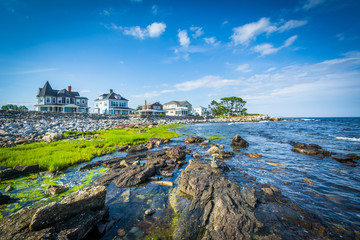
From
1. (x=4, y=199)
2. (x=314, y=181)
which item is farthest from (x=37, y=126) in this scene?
(x=314, y=181)

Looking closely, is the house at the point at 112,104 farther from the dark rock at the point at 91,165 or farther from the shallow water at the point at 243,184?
the shallow water at the point at 243,184

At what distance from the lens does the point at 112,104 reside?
204 ft

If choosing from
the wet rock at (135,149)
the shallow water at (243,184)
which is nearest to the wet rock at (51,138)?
the wet rock at (135,149)

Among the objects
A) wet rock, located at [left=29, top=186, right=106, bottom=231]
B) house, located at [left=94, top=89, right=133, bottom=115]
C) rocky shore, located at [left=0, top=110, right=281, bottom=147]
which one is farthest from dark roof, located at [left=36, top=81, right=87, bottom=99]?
wet rock, located at [left=29, top=186, right=106, bottom=231]

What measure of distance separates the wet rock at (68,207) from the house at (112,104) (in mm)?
63106

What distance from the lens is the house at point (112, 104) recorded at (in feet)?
201

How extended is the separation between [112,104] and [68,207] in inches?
2550

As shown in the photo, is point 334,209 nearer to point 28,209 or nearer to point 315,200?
point 315,200

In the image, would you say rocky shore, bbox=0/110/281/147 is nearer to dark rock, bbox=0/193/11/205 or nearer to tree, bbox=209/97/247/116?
dark rock, bbox=0/193/11/205

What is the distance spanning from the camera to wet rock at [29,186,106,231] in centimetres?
346

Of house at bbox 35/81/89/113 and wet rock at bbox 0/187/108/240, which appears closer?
wet rock at bbox 0/187/108/240

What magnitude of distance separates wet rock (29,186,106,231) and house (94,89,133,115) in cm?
6311

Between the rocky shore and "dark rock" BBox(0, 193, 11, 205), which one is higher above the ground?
the rocky shore

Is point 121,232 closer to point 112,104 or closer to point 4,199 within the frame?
point 4,199
